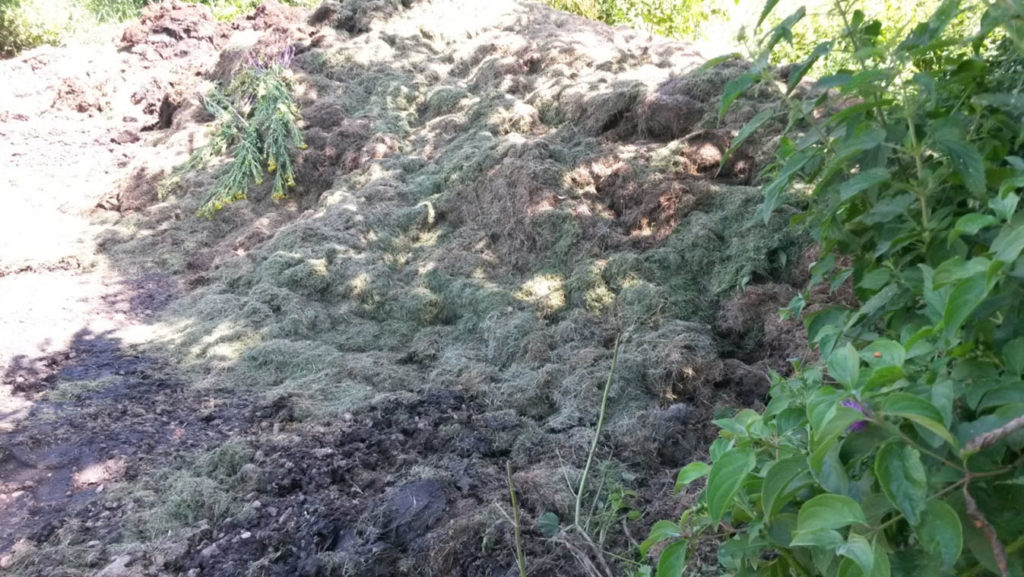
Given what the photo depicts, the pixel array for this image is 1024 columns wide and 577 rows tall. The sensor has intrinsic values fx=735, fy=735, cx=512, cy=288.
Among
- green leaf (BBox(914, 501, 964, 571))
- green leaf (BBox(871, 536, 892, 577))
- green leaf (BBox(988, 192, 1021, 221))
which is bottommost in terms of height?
green leaf (BBox(871, 536, 892, 577))

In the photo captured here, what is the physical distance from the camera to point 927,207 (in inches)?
51.0

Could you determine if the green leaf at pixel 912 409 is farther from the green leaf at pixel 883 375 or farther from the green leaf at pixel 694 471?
the green leaf at pixel 694 471

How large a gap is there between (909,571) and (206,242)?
5250mm

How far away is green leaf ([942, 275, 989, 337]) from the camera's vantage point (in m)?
0.87

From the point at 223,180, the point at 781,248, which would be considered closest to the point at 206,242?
the point at 223,180

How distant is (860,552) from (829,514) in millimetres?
49

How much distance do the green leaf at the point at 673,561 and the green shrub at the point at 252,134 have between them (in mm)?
4854

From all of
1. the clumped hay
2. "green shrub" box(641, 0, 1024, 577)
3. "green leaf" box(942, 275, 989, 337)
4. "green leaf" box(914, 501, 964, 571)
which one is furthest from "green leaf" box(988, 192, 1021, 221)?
the clumped hay

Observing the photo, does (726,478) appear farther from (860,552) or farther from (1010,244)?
(1010,244)

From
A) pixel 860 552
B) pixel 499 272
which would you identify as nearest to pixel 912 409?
pixel 860 552

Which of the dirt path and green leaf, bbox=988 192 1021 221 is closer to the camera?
green leaf, bbox=988 192 1021 221

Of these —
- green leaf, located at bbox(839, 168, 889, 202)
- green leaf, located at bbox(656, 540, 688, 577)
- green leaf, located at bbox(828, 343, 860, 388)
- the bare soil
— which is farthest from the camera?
the bare soil

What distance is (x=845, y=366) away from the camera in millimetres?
899

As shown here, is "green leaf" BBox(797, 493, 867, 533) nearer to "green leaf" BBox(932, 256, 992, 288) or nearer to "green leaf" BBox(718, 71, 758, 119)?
"green leaf" BBox(932, 256, 992, 288)
